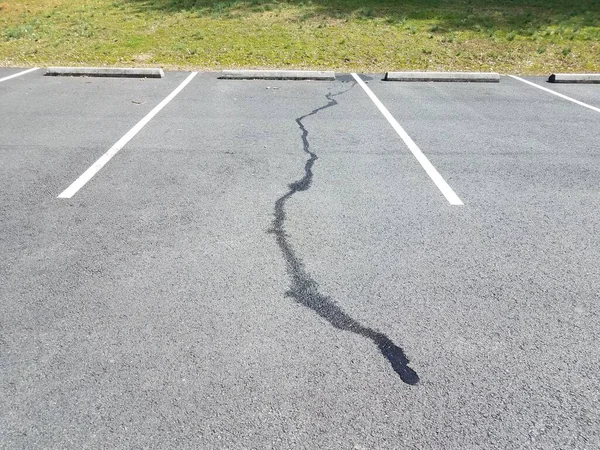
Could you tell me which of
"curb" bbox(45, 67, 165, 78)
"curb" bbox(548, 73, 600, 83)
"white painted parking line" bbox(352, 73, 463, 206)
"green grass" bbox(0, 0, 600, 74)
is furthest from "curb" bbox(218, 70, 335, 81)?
"curb" bbox(548, 73, 600, 83)

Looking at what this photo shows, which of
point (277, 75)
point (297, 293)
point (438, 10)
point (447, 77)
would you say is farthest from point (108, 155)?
point (438, 10)

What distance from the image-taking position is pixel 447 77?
11031mm

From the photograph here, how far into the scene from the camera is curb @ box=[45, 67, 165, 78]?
10.9m

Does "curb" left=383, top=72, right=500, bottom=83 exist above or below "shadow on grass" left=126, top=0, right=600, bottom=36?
below

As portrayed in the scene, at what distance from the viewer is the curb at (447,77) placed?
36.0 ft

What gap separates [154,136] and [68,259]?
336cm

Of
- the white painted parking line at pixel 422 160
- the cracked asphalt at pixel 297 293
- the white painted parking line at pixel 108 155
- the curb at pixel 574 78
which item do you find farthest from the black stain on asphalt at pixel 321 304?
the curb at pixel 574 78

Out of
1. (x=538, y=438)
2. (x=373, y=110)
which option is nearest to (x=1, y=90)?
(x=373, y=110)

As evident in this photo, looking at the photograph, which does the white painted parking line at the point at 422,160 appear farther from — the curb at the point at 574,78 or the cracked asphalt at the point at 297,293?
the curb at the point at 574,78

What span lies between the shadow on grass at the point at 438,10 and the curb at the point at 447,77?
4.24 meters

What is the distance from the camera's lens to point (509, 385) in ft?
8.96

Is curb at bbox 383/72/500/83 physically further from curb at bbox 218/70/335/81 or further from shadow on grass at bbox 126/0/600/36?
shadow on grass at bbox 126/0/600/36

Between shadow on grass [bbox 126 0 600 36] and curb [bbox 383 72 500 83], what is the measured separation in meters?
4.24

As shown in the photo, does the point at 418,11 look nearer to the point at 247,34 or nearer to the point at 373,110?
the point at 247,34
